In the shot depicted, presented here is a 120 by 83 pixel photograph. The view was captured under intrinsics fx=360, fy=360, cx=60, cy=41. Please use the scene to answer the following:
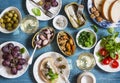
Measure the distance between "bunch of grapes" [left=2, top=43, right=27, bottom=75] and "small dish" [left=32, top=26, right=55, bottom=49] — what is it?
92mm

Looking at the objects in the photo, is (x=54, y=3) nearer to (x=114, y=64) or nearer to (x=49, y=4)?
(x=49, y=4)

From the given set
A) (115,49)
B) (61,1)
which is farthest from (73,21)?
(115,49)

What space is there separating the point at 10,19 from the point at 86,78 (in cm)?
45

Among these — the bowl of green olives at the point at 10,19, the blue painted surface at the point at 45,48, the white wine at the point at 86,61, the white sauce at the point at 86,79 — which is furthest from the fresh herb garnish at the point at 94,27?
the bowl of green olives at the point at 10,19

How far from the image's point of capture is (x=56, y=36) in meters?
1.70

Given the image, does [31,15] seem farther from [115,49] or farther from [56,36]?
[115,49]

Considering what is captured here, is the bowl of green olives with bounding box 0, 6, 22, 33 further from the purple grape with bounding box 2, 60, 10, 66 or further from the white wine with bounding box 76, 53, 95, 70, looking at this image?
the white wine with bounding box 76, 53, 95, 70

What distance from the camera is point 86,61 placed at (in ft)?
5.67

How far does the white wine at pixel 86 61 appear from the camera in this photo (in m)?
1.72

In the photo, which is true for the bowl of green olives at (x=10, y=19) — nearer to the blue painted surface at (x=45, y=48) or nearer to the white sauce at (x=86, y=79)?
the blue painted surface at (x=45, y=48)

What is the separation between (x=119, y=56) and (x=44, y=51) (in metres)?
0.37

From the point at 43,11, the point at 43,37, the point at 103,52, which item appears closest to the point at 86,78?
the point at 103,52

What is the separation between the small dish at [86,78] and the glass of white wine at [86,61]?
0.05 metres

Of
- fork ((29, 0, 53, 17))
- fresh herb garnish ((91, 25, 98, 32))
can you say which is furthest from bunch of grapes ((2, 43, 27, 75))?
fresh herb garnish ((91, 25, 98, 32))
